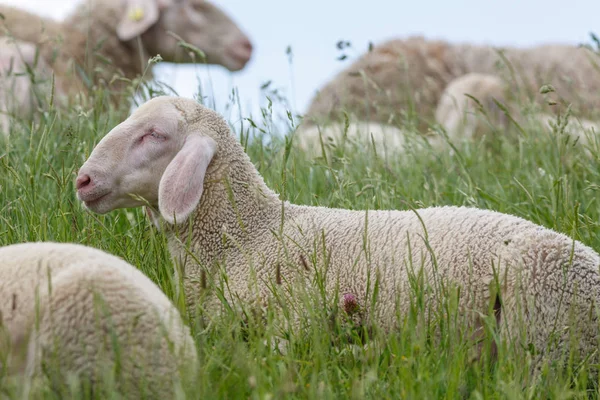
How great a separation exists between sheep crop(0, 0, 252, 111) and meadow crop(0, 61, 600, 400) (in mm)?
4194

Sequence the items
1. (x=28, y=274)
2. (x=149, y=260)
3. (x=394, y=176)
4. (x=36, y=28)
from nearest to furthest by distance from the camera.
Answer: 1. (x=28, y=274)
2. (x=149, y=260)
3. (x=394, y=176)
4. (x=36, y=28)

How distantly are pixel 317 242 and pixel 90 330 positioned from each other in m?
1.28

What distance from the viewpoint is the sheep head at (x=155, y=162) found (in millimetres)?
3078

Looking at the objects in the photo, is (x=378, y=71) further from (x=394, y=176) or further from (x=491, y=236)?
(x=491, y=236)

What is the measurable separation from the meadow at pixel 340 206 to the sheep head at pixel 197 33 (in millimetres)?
4227

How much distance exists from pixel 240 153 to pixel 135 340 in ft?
4.70

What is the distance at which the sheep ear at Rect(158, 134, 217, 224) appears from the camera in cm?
305

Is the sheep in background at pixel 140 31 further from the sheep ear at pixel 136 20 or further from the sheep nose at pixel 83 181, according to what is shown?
the sheep nose at pixel 83 181

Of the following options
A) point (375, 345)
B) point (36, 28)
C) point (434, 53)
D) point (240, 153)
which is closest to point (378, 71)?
point (434, 53)

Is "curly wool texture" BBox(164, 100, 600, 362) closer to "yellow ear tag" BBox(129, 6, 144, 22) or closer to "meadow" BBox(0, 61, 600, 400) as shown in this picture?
"meadow" BBox(0, 61, 600, 400)

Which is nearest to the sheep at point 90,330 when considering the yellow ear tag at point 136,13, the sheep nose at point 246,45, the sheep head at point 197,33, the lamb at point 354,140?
the lamb at point 354,140

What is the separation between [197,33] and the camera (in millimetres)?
9570

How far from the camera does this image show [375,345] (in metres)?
2.43

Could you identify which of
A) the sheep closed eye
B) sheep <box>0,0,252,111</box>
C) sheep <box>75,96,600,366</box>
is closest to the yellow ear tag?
sheep <box>0,0,252,111</box>
